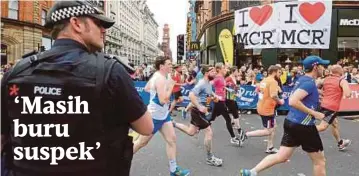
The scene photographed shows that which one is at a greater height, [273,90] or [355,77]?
[355,77]

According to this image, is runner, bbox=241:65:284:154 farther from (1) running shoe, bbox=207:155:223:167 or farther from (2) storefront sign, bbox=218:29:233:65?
(2) storefront sign, bbox=218:29:233:65

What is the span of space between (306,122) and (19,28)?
132 ft

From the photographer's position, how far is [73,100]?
1880mm

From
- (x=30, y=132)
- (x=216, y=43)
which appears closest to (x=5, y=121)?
(x=30, y=132)

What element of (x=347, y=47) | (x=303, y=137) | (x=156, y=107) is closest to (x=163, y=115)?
(x=156, y=107)

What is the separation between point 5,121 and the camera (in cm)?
205

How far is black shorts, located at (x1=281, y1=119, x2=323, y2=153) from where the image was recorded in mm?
4828

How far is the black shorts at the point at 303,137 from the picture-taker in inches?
190

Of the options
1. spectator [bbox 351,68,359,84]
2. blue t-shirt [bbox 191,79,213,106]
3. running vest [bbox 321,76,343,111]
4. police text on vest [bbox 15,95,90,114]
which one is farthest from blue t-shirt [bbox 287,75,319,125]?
spectator [bbox 351,68,359,84]

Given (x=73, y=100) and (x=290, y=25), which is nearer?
(x=73, y=100)

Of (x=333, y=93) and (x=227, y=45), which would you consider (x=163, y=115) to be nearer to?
(x=333, y=93)

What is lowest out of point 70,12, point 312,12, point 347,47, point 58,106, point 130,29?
Answer: point 58,106

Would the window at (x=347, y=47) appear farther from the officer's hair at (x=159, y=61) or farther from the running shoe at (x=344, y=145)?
the officer's hair at (x=159, y=61)

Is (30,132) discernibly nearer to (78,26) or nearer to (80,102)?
(80,102)
